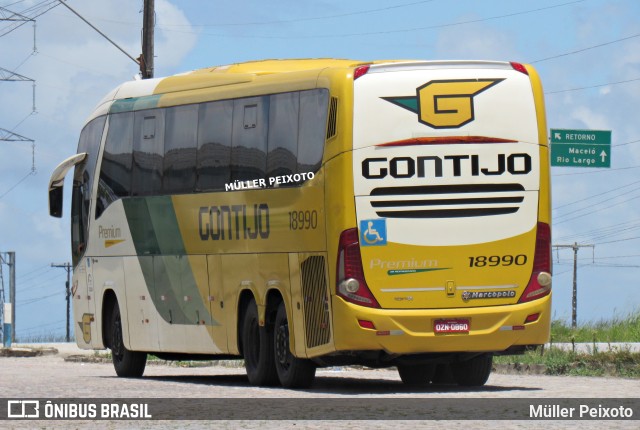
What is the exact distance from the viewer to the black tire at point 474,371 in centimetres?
2117

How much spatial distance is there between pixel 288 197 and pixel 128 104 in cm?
583

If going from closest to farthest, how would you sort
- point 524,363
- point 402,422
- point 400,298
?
point 402,422
point 400,298
point 524,363

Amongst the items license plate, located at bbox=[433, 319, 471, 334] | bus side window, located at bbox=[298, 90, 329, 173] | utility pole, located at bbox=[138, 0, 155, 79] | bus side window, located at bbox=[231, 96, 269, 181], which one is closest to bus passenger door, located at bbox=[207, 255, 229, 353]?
bus side window, located at bbox=[231, 96, 269, 181]

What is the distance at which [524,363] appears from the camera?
26.0 m

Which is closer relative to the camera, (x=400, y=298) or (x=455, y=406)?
(x=455, y=406)

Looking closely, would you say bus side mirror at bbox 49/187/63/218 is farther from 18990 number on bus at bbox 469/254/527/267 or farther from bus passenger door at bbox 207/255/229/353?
18990 number on bus at bbox 469/254/527/267

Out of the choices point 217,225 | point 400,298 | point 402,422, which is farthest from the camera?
point 217,225

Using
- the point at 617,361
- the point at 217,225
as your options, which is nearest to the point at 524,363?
the point at 617,361

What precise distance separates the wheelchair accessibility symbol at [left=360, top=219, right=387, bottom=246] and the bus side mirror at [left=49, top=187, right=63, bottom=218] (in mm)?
10468

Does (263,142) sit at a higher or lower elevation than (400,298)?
higher

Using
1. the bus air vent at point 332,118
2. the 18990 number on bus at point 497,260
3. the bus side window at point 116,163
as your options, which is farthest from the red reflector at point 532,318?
the bus side window at point 116,163

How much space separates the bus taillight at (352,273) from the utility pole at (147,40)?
1751cm

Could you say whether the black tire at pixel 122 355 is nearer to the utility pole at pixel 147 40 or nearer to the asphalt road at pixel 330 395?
the asphalt road at pixel 330 395

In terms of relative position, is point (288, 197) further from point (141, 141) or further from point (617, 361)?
point (617, 361)
